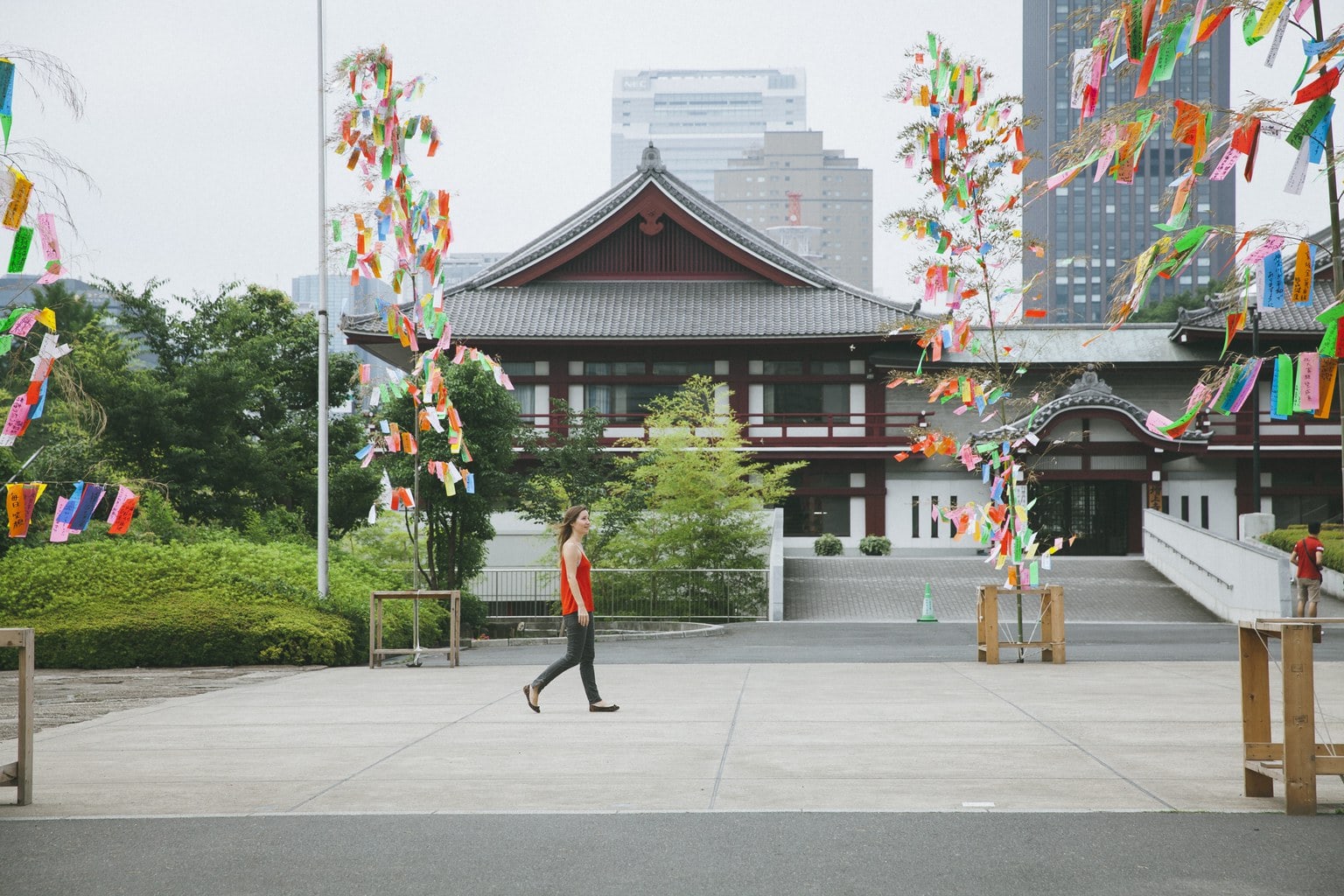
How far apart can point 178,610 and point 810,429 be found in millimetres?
24359

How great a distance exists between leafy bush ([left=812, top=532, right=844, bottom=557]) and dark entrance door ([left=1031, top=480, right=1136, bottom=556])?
6462mm

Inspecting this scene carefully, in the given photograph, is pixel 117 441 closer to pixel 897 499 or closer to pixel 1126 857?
pixel 897 499

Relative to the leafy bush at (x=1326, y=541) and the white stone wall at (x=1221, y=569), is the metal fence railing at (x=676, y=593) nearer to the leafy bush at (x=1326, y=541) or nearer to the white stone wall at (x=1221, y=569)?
the white stone wall at (x=1221, y=569)

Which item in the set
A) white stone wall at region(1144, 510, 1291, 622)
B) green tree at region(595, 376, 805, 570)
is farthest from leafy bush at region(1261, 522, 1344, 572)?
green tree at region(595, 376, 805, 570)

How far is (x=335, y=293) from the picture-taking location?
9838 cm

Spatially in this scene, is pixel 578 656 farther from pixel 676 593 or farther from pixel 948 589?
pixel 948 589

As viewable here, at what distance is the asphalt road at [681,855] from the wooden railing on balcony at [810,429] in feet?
103

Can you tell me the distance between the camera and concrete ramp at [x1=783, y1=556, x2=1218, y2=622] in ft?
82.1

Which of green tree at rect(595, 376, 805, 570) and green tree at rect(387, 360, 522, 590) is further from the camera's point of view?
green tree at rect(595, 376, 805, 570)

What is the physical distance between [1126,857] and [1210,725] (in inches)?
166

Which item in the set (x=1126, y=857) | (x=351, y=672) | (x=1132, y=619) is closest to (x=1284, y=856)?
(x=1126, y=857)

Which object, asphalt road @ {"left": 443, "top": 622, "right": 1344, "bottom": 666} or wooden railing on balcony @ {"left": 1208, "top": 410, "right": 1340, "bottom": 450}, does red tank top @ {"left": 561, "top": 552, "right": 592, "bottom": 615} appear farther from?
wooden railing on balcony @ {"left": 1208, "top": 410, "right": 1340, "bottom": 450}

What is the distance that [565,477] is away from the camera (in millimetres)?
26953

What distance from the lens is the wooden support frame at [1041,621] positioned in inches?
553
